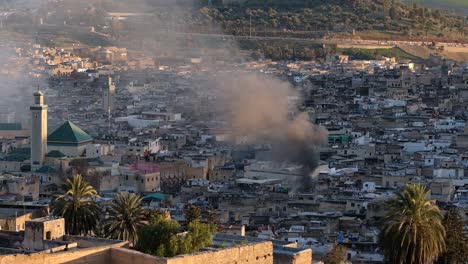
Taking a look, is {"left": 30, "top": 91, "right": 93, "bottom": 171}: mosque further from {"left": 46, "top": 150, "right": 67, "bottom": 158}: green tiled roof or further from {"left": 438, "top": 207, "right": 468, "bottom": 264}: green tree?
{"left": 438, "top": 207, "right": 468, "bottom": 264}: green tree

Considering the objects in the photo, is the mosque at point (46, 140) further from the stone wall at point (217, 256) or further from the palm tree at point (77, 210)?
the stone wall at point (217, 256)

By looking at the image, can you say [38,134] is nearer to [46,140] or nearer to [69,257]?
[46,140]

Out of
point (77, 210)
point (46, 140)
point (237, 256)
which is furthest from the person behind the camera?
point (46, 140)

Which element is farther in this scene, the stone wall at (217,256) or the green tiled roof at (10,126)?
the green tiled roof at (10,126)

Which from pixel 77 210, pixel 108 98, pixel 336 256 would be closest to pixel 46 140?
pixel 77 210

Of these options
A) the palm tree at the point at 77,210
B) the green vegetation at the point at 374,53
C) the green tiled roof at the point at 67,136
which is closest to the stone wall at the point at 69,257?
the palm tree at the point at 77,210

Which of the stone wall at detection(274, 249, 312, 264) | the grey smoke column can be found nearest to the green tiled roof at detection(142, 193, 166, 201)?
the grey smoke column
